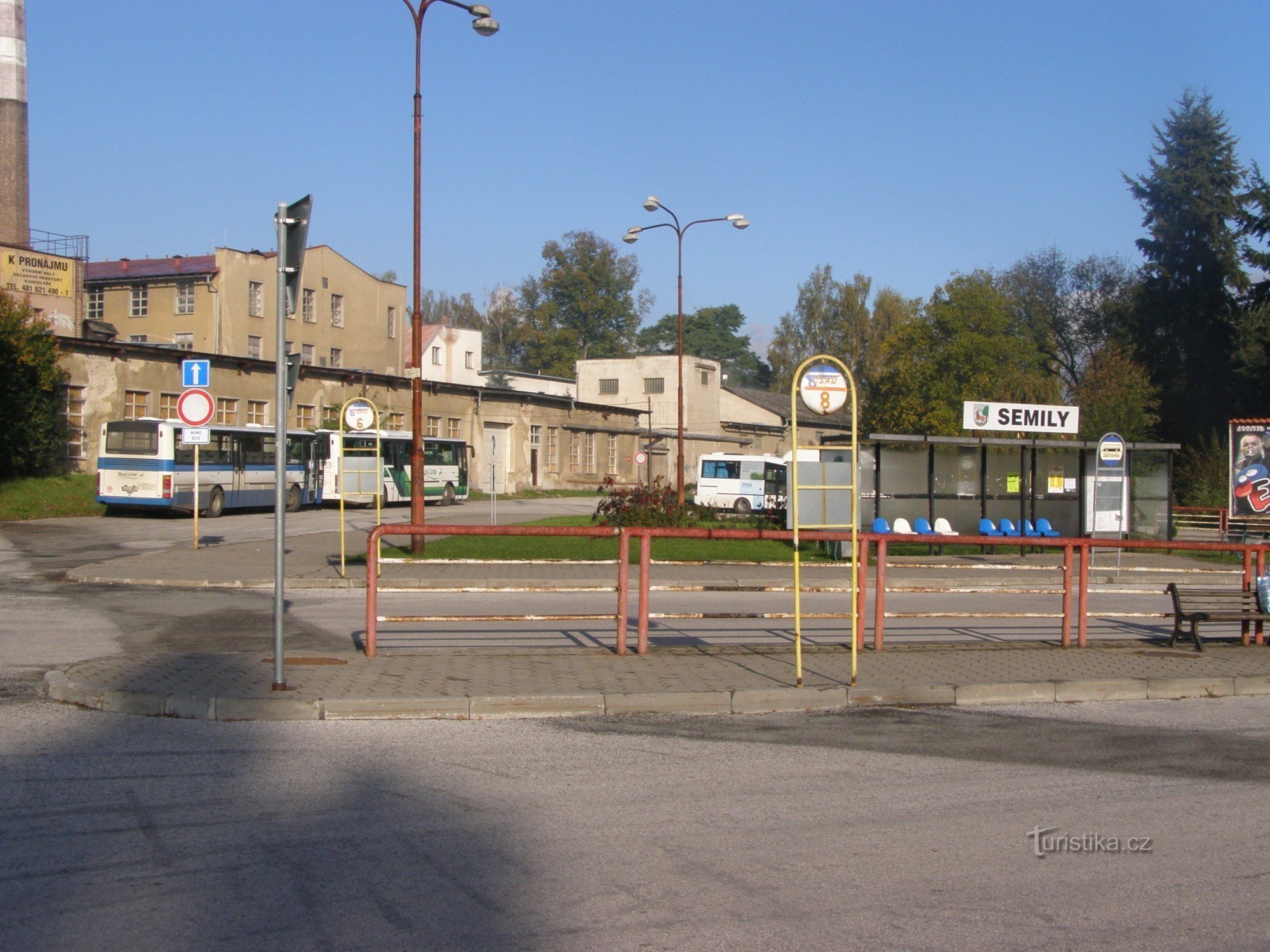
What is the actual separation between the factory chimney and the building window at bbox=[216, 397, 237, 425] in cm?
1239

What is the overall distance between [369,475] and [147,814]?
2566 cm

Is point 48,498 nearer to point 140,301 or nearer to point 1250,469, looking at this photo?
point 140,301

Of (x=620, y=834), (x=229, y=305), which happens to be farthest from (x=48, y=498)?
(x=620, y=834)

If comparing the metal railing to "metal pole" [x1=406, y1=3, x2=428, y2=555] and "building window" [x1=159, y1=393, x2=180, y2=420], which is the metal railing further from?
"building window" [x1=159, y1=393, x2=180, y2=420]

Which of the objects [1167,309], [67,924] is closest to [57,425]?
[67,924]

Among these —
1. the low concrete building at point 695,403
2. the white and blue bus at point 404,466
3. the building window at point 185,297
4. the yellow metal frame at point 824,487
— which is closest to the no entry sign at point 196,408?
the yellow metal frame at point 824,487

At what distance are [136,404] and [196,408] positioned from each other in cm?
2111

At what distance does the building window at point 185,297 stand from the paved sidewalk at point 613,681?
49856 millimetres

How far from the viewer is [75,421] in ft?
124

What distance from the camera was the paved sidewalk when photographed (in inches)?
323

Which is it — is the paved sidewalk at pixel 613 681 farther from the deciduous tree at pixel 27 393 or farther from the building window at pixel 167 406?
the building window at pixel 167 406

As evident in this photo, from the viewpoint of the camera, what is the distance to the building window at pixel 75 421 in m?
37.7

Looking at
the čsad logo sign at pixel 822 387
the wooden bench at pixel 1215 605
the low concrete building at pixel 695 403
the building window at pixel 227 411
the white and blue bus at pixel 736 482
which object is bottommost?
the wooden bench at pixel 1215 605

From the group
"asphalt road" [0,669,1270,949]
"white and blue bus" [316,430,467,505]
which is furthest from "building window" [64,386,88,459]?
"asphalt road" [0,669,1270,949]
